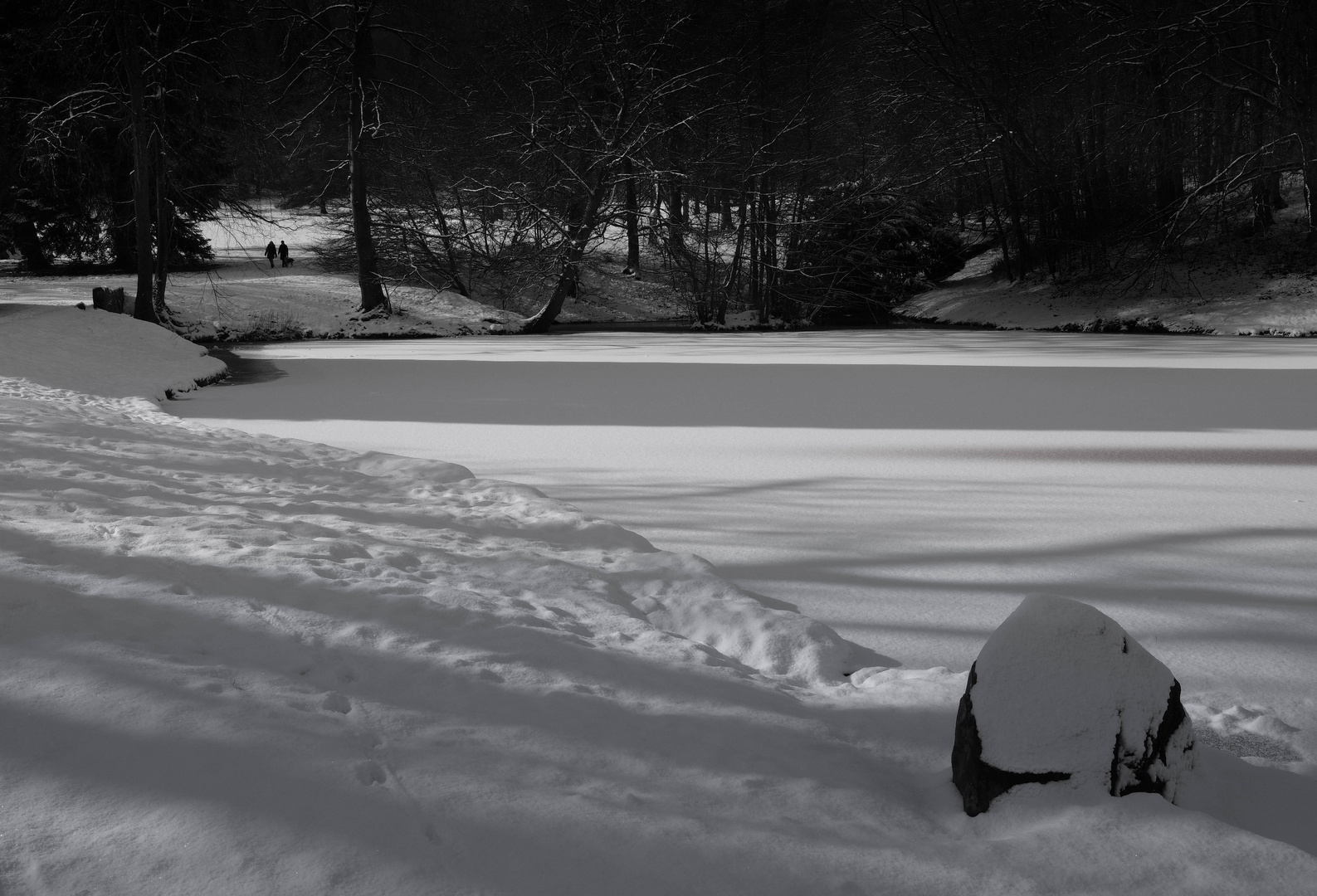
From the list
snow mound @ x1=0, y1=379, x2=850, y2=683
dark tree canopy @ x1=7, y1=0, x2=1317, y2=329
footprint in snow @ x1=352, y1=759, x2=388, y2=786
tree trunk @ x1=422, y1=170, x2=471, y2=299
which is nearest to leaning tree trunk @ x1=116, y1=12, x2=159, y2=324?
dark tree canopy @ x1=7, y1=0, x2=1317, y2=329

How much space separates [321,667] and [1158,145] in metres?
22.2

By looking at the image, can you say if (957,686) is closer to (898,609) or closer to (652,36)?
(898,609)

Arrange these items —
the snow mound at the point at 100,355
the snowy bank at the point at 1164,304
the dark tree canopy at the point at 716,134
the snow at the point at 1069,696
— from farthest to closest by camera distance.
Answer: the dark tree canopy at the point at 716,134, the snowy bank at the point at 1164,304, the snow mound at the point at 100,355, the snow at the point at 1069,696

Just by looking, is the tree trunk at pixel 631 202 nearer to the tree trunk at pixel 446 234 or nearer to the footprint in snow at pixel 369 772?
the tree trunk at pixel 446 234

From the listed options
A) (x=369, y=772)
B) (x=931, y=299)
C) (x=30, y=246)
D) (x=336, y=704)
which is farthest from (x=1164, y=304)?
(x=30, y=246)

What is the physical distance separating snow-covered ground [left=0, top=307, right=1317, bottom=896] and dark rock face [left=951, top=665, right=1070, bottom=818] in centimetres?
4

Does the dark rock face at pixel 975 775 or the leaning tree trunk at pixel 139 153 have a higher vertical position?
the leaning tree trunk at pixel 139 153

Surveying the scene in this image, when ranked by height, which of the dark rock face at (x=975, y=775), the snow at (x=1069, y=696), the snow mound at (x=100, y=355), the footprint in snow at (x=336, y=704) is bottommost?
the dark rock face at (x=975, y=775)

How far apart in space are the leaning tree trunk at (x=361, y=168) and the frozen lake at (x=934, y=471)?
7.67 meters

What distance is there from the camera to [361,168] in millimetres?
20609

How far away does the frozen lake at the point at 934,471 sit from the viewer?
3525 millimetres

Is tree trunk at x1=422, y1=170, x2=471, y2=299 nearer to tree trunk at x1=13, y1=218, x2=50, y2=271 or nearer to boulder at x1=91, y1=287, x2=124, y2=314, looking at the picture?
tree trunk at x1=13, y1=218, x2=50, y2=271

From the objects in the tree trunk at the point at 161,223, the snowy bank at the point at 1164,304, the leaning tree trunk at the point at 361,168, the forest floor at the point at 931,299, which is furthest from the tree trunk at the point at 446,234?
the snowy bank at the point at 1164,304

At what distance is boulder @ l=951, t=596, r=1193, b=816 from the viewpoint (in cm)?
200
